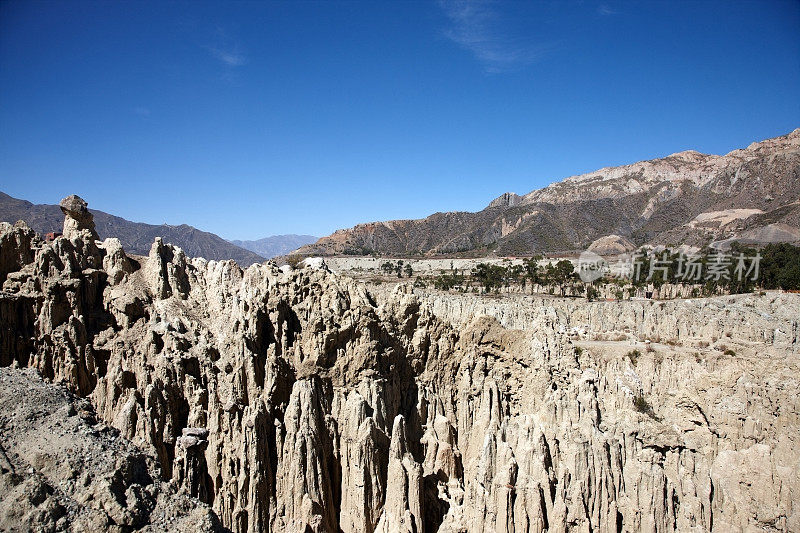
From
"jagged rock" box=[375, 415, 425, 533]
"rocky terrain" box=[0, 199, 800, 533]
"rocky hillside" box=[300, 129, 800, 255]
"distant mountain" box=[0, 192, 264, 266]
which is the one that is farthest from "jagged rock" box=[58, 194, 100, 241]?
"rocky hillside" box=[300, 129, 800, 255]

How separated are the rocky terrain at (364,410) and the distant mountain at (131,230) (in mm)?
72567

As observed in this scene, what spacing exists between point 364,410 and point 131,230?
161 metres

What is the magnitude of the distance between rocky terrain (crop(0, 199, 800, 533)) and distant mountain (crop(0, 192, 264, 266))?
72567 mm

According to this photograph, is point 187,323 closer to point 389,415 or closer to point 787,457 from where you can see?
point 389,415

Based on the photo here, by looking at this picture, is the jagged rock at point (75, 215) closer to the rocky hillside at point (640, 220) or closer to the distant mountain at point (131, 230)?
the distant mountain at point (131, 230)

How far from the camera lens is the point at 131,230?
150250 millimetres

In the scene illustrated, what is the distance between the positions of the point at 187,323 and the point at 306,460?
26.8 feet

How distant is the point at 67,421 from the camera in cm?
879

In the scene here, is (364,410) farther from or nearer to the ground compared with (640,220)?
nearer to the ground

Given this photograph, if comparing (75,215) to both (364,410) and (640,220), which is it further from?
(640,220)

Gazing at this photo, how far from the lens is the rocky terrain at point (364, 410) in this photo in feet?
49.2

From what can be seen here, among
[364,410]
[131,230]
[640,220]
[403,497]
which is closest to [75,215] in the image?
[364,410]

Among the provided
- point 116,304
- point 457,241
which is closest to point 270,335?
point 116,304

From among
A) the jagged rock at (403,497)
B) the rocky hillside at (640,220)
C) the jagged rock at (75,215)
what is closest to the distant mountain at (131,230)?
the rocky hillside at (640,220)
